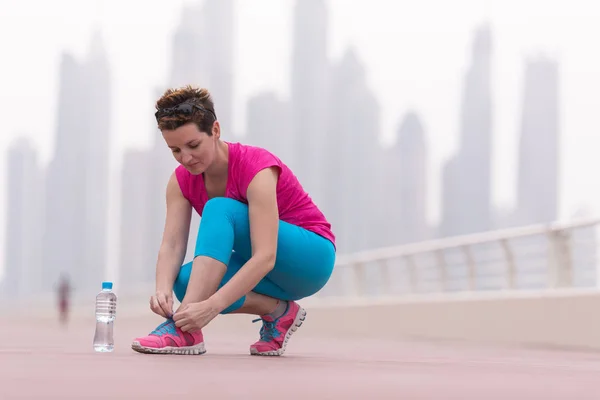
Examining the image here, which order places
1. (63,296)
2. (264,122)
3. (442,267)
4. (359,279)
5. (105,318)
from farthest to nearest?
(264,122) → (63,296) → (359,279) → (442,267) → (105,318)

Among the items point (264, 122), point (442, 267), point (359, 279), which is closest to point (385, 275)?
point (359, 279)

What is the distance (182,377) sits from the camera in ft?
8.89

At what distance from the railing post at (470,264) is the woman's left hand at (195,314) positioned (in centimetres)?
636

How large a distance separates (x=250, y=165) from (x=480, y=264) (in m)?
6.47

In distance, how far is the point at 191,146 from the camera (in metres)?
3.88

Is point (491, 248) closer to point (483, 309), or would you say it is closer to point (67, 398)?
point (483, 309)

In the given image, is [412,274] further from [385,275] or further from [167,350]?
[167,350]

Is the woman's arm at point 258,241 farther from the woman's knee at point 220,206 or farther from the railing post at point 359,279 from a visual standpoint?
the railing post at point 359,279

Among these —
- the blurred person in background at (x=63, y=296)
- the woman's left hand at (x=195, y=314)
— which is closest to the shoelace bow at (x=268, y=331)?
the woman's left hand at (x=195, y=314)

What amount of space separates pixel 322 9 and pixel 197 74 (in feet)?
52.6

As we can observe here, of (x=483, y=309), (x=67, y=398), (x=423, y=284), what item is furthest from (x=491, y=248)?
(x=67, y=398)

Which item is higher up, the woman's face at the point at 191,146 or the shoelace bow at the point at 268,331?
the woman's face at the point at 191,146

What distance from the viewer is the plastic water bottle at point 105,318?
4.37 meters

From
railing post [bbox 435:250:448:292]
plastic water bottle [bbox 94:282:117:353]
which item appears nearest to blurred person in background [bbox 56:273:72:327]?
railing post [bbox 435:250:448:292]
